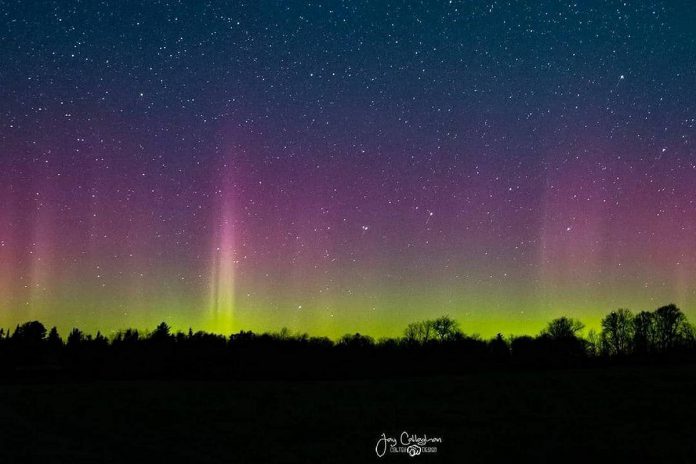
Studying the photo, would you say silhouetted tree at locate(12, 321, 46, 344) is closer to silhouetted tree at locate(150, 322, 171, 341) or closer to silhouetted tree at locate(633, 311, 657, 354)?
silhouetted tree at locate(150, 322, 171, 341)

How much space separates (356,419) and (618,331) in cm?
8232

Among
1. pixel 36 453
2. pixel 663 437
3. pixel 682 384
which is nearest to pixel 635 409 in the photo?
pixel 663 437

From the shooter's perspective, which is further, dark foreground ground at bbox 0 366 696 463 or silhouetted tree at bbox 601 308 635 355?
silhouetted tree at bbox 601 308 635 355

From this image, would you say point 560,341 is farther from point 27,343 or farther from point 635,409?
point 27,343

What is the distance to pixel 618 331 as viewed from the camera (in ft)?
324

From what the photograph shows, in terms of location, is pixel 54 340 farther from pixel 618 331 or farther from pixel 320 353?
pixel 618 331

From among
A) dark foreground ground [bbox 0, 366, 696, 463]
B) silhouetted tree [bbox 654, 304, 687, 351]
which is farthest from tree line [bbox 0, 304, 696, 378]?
dark foreground ground [bbox 0, 366, 696, 463]

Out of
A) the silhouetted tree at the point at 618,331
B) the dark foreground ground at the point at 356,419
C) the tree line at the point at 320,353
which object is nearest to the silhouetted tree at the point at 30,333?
the tree line at the point at 320,353

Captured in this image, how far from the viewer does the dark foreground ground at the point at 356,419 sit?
23.1m

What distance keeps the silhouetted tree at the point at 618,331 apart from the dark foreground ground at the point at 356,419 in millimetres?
54560

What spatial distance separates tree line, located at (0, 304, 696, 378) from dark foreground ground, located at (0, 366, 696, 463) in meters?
13.3

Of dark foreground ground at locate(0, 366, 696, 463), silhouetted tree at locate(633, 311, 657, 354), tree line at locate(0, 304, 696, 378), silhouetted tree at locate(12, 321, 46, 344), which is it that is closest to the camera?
dark foreground ground at locate(0, 366, 696, 463)

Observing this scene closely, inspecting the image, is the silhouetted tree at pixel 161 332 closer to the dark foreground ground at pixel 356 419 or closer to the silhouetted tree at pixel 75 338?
the silhouetted tree at pixel 75 338

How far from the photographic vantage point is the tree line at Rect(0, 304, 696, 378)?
195 ft
